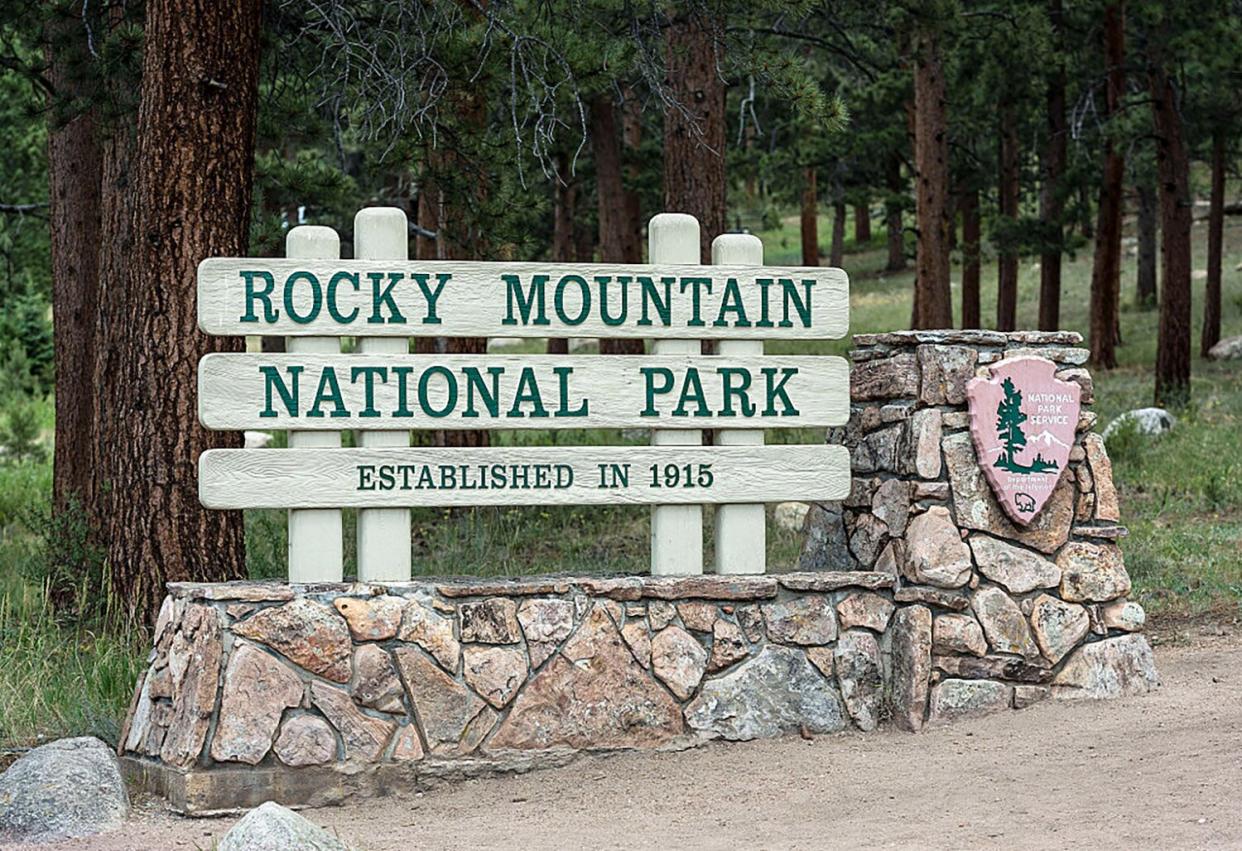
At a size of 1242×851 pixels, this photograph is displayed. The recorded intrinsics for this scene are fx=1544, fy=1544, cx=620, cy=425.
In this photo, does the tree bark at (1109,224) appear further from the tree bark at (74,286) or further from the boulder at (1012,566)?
the boulder at (1012,566)

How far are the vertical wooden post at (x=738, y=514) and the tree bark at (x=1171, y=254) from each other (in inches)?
545

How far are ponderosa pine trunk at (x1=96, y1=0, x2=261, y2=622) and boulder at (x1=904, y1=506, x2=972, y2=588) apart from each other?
3.22 m

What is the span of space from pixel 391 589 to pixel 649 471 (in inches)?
45.4

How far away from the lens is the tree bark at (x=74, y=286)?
1132cm

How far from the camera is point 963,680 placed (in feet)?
21.8

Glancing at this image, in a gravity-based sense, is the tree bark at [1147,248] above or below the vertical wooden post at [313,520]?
above

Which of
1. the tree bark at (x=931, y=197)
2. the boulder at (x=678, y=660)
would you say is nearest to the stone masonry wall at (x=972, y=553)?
the boulder at (x=678, y=660)

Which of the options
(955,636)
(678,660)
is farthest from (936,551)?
(678,660)

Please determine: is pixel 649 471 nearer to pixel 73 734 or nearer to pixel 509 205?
pixel 73 734

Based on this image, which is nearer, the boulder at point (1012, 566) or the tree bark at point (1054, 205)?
the boulder at point (1012, 566)

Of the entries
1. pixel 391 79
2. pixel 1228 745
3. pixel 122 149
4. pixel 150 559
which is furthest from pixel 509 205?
pixel 1228 745

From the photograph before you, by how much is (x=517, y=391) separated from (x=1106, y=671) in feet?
9.61

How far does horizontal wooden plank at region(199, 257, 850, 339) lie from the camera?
5.94 metres

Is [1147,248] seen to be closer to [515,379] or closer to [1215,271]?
[1215,271]
